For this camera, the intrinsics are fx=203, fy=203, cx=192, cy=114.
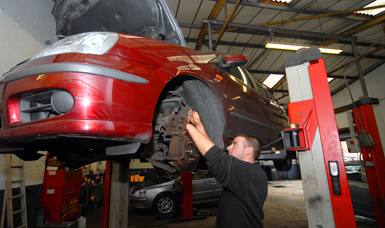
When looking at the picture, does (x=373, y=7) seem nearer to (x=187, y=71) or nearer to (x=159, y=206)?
(x=187, y=71)

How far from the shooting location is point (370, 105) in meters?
3.65

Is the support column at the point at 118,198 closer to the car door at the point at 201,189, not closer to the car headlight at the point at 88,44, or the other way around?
the car headlight at the point at 88,44

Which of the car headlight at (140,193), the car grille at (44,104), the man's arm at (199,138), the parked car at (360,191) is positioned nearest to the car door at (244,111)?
the man's arm at (199,138)

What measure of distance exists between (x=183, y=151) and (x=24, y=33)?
4.10 m

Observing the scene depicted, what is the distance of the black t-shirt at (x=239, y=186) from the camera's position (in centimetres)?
115

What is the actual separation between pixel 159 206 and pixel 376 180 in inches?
174

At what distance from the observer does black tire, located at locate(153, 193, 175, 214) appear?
5.09m

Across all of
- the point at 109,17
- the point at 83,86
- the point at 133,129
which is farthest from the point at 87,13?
the point at 133,129

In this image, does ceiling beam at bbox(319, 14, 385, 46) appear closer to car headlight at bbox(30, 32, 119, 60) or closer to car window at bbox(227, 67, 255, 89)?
car window at bbox(227, 67, 255, 89)

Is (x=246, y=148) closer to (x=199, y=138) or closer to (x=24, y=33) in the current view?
(x=199, y=138)

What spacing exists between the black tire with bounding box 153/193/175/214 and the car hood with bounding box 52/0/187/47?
4.30 meters

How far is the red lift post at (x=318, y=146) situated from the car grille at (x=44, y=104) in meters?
1.60

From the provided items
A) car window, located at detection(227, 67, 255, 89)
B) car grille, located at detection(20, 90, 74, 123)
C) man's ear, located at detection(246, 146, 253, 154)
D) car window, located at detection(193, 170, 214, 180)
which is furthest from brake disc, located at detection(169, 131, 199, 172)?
car window, located at detection(193, 170, 214, 180)

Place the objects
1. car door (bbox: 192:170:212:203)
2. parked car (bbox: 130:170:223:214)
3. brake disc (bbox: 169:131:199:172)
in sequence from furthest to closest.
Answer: car door (bbox: 192:170:212:203)
parked car (bbox: 130:170:223:214)
brake disc (bbox: 169:131:199:172)
